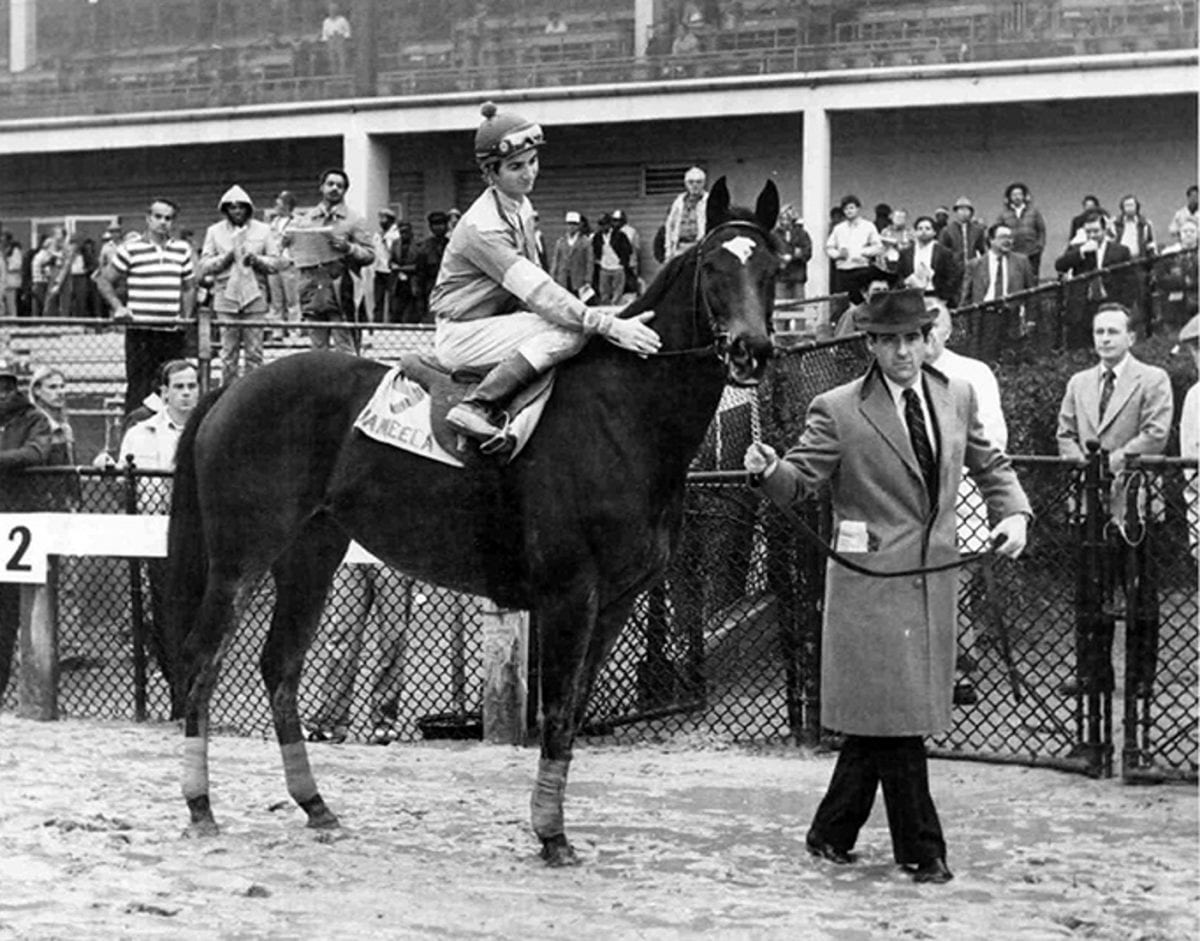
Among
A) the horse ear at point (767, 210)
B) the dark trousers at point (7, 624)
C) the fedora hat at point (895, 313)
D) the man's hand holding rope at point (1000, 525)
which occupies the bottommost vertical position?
the dark trousers at point (7, 624)

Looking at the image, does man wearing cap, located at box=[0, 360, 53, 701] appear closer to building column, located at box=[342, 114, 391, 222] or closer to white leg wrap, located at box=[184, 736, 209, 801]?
white leg wrap, located at box=[184, 736, 209, 801]

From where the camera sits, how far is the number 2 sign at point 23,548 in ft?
36.7

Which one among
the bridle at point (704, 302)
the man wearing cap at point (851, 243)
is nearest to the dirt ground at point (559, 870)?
the bridle at point (704, 302)

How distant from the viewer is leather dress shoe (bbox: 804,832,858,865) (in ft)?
24.9

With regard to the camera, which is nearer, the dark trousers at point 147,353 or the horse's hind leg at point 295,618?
the horse's hind leg at point 295,618

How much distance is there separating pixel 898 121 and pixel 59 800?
76.6 feet

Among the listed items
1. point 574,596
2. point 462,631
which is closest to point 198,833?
point 574,596

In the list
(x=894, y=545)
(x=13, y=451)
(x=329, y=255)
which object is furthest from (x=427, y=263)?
(x=894, y=545)

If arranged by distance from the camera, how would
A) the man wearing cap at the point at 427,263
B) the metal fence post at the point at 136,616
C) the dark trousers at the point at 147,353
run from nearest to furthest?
the metal fence post at the point at 136,616 < the dark trousers at the point at 147,353 < the man wearing cap at the point at 427,263

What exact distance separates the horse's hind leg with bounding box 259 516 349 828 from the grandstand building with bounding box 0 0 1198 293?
60.2ft

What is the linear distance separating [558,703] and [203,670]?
1.58 meters

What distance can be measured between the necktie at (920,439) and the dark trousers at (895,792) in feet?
3.16

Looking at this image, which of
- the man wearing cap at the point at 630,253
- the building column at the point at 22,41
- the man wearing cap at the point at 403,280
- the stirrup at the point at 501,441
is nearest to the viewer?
the stirrup at the point at 501,441

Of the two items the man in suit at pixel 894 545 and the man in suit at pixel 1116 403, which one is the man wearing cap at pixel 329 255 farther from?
the man in suit at pixel 894 545
